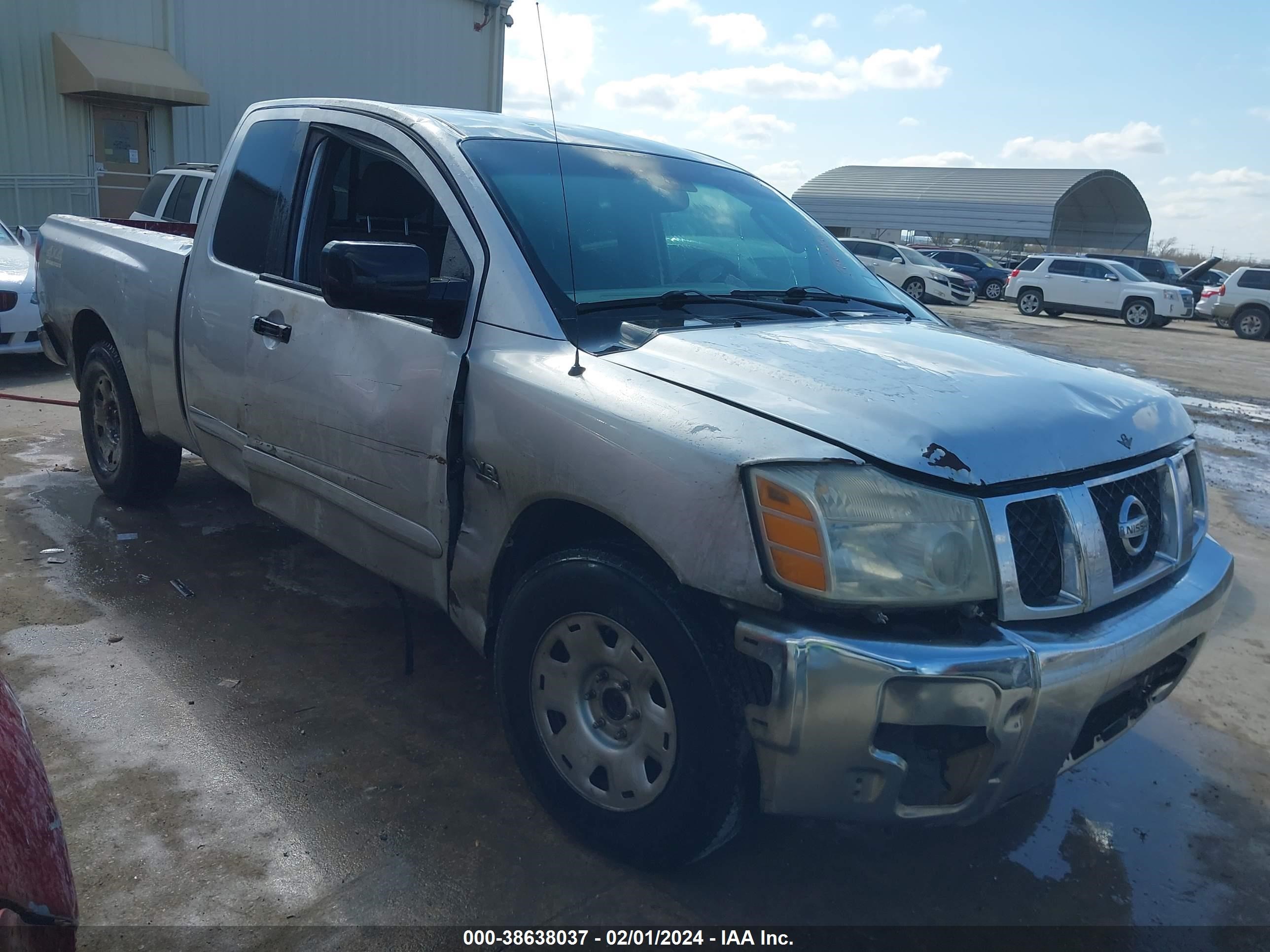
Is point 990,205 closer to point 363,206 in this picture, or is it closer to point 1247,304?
point 1247,304

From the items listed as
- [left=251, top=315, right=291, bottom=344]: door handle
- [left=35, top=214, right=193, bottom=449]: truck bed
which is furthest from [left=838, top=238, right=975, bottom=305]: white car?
[left=251, top=315, right=291, bottom=344]: door handle

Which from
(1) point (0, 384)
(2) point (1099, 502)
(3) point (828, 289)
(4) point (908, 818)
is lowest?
(1) point (0, 384)

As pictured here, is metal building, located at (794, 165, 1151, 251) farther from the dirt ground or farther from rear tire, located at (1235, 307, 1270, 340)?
the dirt ground

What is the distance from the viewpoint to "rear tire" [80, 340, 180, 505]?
4.76 meters

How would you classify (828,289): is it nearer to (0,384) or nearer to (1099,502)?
(1099,502)

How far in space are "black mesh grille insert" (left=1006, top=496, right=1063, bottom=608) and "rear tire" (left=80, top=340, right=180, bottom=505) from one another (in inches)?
161

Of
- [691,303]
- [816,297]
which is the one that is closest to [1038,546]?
[691,303]

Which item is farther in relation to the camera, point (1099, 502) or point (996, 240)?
point (996, 240)

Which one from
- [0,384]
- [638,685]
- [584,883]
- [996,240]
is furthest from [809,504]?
[996,240]

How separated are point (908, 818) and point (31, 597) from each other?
3567 mm

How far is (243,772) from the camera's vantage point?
2.87 meters

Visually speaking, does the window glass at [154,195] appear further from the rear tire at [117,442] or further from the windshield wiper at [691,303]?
the windshield wiper at [691,303]

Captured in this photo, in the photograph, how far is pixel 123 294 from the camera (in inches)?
179

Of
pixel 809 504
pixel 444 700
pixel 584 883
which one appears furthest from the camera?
pixel 444 700
